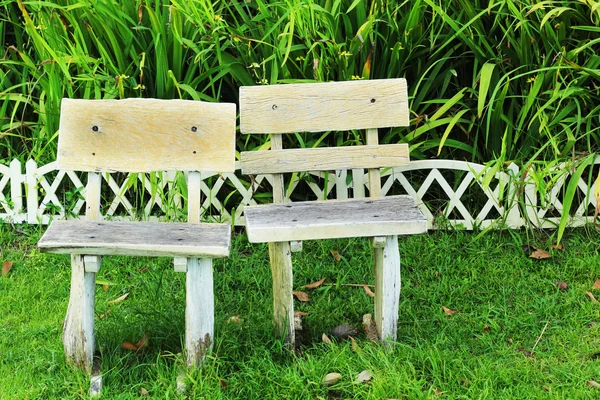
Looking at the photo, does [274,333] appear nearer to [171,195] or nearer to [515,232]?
[171,195]

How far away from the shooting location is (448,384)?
10.7 ft

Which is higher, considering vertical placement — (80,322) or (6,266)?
(80,322)

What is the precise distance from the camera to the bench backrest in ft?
12.3

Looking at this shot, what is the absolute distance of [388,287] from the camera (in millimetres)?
3455

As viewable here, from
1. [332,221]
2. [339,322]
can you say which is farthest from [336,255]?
[332,221]

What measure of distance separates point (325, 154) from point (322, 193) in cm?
84

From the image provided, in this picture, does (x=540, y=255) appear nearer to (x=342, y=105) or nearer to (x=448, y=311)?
(x=448, y=311)

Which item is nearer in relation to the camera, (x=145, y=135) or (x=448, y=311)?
(x=145, y=135)

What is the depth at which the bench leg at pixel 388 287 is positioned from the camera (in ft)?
11.2

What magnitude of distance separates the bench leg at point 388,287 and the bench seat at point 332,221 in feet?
0.37

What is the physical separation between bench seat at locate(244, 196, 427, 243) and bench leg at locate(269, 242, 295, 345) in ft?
0.50

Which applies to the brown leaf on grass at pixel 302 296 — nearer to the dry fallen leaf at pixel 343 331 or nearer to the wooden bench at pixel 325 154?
the dry fallen leaf at pixel 343 331

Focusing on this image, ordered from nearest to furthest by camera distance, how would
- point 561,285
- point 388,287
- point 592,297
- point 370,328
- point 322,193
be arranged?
1. point 388,287
2. point 370,328
3. point 592,297
4. point 561,285
5. point 322,193

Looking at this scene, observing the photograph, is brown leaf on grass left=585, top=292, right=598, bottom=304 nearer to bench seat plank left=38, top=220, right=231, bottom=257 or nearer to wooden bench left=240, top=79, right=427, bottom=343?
wooden bench left=240, top=79, right=427, bottom=343
